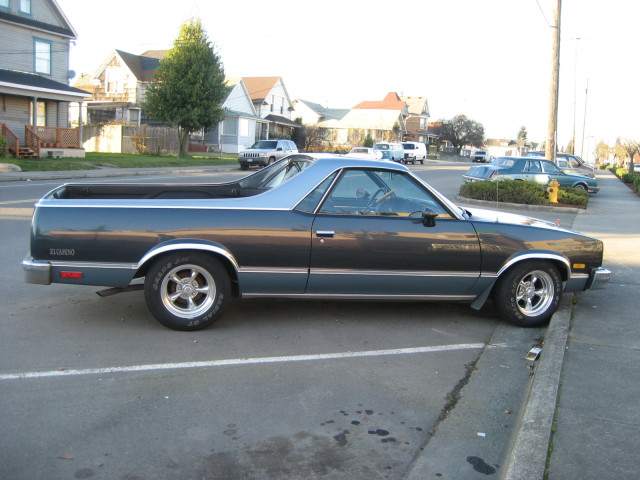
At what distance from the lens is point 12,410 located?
12.7 ft

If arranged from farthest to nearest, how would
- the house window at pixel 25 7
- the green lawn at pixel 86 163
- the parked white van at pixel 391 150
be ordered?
the parked white van at pixel 391 150
the house window at pixel 25 7
the green lawn at pixel 86 163

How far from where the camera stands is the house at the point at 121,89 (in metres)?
49.6

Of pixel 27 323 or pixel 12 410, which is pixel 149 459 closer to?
pixel 12 410

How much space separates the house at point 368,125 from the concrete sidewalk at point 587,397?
229 feet

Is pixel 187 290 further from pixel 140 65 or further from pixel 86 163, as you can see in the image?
pixel 140 65

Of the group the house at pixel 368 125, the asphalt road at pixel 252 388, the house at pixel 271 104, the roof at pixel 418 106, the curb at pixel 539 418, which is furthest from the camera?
the roof at pixel 418 106

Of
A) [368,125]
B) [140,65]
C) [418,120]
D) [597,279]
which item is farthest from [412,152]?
[597,279]

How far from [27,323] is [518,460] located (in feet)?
14.5

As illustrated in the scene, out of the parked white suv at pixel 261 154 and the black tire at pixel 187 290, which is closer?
the black tire at pixel 187 290

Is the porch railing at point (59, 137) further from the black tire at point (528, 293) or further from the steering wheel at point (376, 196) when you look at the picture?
the black tire at point (528, 293)

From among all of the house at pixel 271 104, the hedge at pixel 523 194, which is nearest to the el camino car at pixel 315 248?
the hedge at pixel 523 194

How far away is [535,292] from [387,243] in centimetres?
168

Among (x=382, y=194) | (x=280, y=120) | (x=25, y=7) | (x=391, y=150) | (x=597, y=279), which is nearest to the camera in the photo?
(x=382, y=194)

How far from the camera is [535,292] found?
20.1 ft
